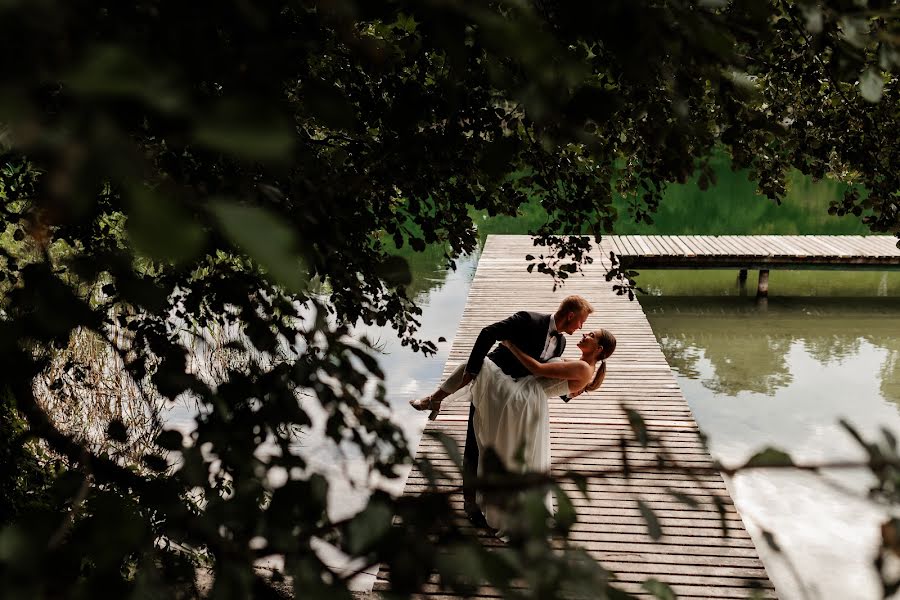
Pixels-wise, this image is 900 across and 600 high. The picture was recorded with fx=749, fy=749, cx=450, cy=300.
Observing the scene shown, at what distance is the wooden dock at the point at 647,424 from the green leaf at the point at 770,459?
0.28 feet

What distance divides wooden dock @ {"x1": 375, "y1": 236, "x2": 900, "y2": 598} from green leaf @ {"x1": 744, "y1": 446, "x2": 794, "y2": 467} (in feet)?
0.28

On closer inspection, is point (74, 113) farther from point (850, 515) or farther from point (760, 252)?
point (760, 252)

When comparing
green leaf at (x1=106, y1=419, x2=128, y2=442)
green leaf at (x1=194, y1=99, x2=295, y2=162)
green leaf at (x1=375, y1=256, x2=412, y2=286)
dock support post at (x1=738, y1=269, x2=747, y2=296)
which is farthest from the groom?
dock support post at (x1=738, y1=269, x2=747, y2=296)

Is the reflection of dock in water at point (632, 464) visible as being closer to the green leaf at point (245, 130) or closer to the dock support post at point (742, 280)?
the green leaf at point (245, 130)

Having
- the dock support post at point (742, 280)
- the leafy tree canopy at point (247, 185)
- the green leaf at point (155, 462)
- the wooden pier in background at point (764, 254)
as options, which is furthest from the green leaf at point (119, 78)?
the dock support post at point (742, 280)

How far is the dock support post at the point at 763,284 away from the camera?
11766 mm

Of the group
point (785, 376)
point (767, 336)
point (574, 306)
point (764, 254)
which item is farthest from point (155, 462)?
point (764, 254)

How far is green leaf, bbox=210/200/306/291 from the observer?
37 cm

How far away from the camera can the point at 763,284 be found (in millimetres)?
11852

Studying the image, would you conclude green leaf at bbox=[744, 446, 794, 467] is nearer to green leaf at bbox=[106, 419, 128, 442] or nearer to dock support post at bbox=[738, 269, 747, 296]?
green leaf at bbox=[106, 419, 128, 442]

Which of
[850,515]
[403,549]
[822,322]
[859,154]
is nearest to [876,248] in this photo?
[822,322]

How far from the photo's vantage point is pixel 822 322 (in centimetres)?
1088

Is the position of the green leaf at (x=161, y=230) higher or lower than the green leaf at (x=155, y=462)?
lower

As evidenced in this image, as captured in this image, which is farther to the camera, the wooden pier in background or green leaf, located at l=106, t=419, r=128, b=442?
the wooden pier in background
